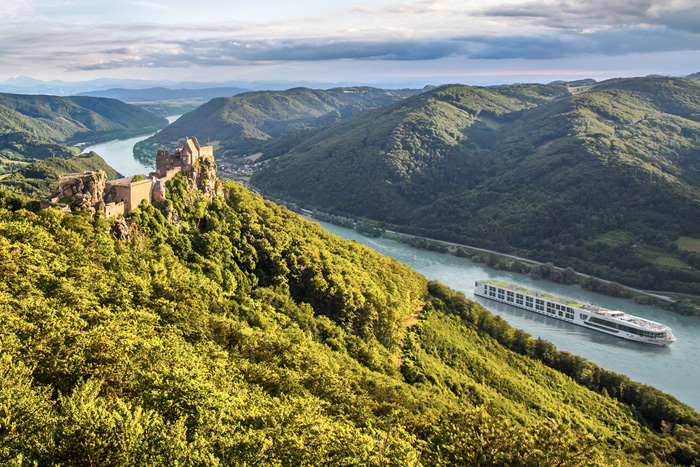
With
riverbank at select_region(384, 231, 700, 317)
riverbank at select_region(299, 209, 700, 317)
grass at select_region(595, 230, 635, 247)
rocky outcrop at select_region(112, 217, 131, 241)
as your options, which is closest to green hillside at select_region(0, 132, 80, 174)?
riverbank at select_region(299, 209, 700, 317)

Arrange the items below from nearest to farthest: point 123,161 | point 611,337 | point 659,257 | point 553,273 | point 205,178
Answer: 1. point 205,178
2. point 611,337
3. point 553,273
4. point 659,257
5. point 123,161

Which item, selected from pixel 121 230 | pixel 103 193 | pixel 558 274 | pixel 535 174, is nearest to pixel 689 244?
pixel 558 274

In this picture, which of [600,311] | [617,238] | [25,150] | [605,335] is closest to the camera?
[605,335]

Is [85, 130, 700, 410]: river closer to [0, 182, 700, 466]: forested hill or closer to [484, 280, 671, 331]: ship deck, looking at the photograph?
[484, 280, 671, 331]: ship deck

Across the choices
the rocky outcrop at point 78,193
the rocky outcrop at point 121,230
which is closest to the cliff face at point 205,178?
the rocky outcrop at point 78,193

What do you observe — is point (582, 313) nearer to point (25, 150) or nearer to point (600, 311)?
point (600, 311)
